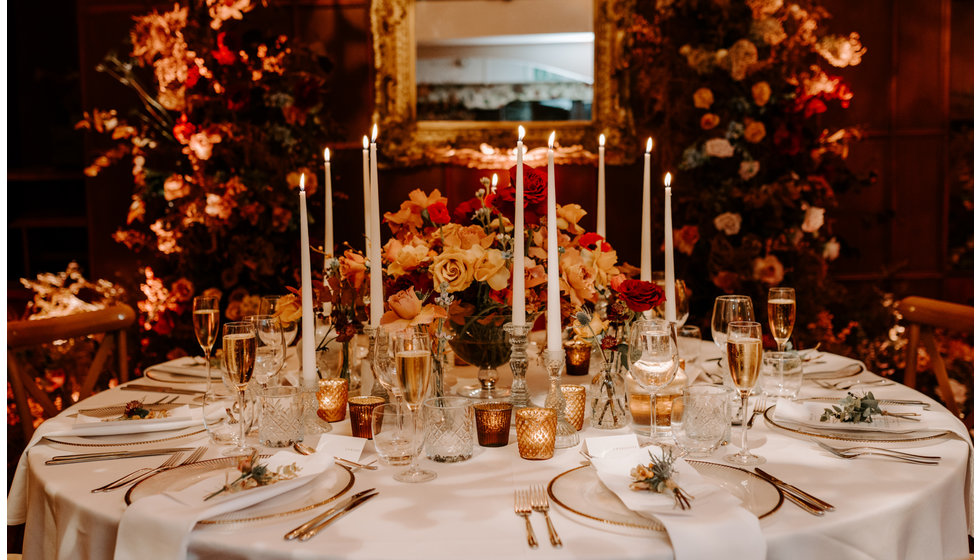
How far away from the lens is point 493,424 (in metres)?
1.39

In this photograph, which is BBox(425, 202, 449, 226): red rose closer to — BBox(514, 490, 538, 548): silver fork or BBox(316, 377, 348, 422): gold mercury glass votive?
BBox(316, 377, 348, 422): gold mercury glass votive

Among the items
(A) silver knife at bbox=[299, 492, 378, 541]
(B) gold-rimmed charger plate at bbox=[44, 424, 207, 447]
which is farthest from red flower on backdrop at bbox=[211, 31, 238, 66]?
(A) silver knife at bbox=[299, 492, 378, 541]

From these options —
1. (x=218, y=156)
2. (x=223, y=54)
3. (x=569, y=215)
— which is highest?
(x=223, y=54)

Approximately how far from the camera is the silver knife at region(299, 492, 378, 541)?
3.30 feet

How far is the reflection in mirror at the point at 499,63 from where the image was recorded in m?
4.18

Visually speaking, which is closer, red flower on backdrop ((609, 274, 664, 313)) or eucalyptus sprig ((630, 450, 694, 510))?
eucalyptus sprig ((630, 450, 694, 510))

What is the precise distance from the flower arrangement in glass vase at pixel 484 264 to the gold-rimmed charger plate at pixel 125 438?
47 centimetres

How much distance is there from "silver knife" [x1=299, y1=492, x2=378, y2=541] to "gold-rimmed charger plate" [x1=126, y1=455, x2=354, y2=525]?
0.04 m

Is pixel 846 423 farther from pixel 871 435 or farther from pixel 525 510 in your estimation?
pixel 525 510

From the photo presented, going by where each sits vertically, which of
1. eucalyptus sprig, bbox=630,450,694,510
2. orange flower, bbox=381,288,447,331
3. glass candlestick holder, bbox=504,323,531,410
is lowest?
eucalyptus sprig, bbox=630,450,694,510

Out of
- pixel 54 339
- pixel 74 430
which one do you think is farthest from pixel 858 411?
pixel 54 339

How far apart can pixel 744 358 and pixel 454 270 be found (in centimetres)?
54

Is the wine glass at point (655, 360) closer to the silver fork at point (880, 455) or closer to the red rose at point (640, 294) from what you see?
the red rose at point (640, 294)

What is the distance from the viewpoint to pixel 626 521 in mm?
1026
